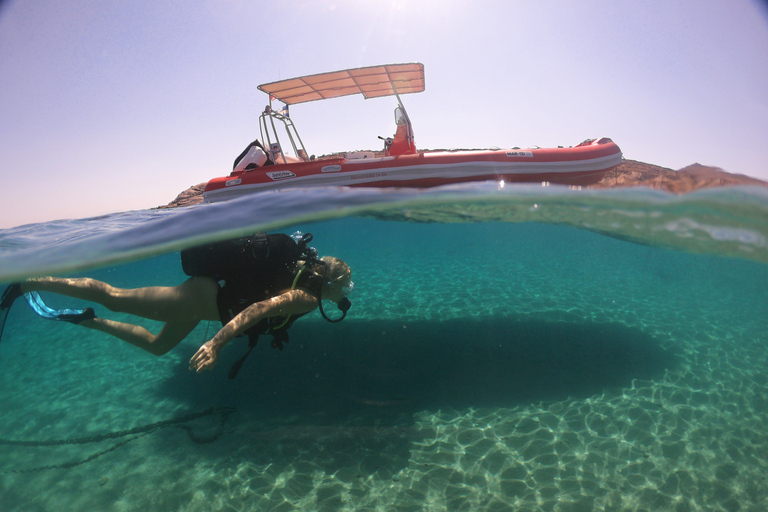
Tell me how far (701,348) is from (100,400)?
470 inches

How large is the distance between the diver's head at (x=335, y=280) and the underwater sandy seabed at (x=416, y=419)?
1.71 m

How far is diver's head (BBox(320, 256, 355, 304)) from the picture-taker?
4.79 metres

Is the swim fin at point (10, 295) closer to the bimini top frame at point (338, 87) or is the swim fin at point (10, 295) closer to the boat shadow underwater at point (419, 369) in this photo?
the boat shadow underwater at point (419, 369)

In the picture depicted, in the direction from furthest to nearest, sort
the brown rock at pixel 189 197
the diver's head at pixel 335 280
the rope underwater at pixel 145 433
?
the brown rock at pixel 189 197 < the diver's head at pixel 335 280 < the rope underwater at pixel 145 433

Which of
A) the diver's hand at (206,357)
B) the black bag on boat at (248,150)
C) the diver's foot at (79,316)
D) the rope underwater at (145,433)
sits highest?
the black bag on boat at (248,150)

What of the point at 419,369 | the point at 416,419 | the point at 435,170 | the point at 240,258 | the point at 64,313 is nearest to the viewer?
the point at 240,258

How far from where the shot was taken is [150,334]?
18.4 ft

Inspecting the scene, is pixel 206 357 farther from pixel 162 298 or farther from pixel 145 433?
pixel 145 433

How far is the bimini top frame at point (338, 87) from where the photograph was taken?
8.93 meters

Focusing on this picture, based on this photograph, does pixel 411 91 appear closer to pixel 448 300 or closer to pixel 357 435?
pixel 448 300

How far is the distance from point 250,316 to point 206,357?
0.65 m

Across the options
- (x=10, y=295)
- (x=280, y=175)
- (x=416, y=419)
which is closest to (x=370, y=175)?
(x=280, y=175)

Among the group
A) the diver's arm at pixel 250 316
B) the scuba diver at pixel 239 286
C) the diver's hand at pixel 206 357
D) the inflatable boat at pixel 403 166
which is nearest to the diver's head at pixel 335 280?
the scuba diver at pixel 239 286

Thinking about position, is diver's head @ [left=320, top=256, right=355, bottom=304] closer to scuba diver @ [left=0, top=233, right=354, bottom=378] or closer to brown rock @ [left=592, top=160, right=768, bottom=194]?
scuba diver @ [left=0, top=233, right=354, bottom=378]
